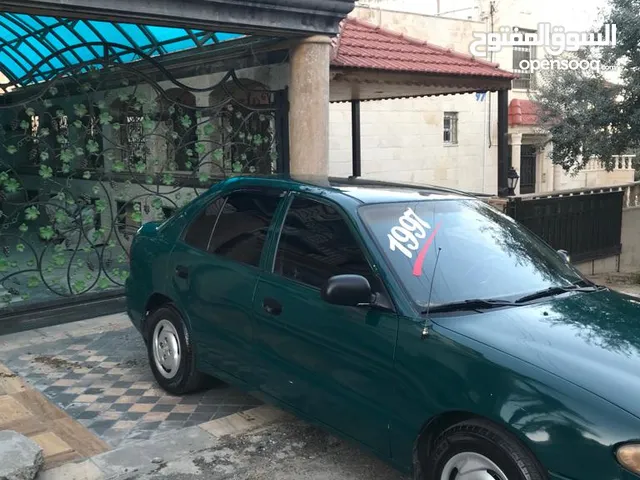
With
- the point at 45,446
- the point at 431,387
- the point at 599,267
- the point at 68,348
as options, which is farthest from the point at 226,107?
the point at 599,267

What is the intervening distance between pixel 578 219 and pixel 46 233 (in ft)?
30.1

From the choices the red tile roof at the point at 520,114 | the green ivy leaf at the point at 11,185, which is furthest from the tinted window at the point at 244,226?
the red tile roof at the point at 520,114

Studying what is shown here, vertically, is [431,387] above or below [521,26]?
below

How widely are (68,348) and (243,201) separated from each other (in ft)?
9.29

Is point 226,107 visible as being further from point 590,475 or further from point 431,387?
point 590,475

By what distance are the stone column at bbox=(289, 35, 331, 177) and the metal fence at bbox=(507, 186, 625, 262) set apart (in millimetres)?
3962

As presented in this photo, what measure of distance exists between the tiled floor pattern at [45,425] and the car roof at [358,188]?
2.01m

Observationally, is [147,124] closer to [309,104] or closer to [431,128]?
[309,104]

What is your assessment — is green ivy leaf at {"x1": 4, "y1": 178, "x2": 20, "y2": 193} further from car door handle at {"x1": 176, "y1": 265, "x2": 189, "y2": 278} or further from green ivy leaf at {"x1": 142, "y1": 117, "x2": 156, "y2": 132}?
car door handle at {"x1": 176, "y1": 265, "x2": 189, "y2": 278}

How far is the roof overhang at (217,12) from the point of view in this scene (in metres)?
6.02

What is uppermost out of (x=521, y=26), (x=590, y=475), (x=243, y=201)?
(x=521, y=26)

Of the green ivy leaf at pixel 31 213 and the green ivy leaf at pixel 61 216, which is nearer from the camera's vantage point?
the green ivy leaf at pixel 31 213

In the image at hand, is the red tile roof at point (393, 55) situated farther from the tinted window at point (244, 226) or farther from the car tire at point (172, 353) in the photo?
the car tire at point (172, 353)

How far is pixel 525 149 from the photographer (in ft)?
76.3
